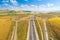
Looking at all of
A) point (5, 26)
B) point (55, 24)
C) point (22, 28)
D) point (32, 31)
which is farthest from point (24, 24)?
point (55, 24)

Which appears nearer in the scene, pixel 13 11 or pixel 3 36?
pixel 3 36

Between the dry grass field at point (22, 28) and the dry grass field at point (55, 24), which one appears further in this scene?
the dry grass field at point (55, 24)

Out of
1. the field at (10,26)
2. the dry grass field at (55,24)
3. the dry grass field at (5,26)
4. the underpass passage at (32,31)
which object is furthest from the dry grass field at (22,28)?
the dry grass field at (55,24)

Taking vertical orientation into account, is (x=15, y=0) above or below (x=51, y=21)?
above

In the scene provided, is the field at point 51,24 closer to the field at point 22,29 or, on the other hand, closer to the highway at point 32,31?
the highway at point 32,31

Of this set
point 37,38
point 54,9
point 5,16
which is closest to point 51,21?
point 54,9

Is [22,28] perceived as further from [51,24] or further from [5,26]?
[51,24]

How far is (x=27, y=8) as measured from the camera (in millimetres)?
3881

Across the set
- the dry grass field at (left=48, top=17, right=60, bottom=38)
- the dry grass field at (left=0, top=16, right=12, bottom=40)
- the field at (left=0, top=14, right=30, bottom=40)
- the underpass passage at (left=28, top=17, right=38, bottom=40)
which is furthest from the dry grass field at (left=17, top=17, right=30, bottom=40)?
the dry grass field at (left=48, top=17, right=60, bottom=38)

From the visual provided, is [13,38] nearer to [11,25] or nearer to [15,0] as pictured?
[11,25]

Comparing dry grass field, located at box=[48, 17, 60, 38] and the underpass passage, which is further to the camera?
dry grass field, located at box=[48, 17, 60, 38]

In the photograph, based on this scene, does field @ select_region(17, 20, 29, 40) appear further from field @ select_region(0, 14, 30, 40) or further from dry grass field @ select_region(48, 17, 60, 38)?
dry grass field @ select_region(48, 17, 60, 38)

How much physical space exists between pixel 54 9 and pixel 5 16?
1.30 meters

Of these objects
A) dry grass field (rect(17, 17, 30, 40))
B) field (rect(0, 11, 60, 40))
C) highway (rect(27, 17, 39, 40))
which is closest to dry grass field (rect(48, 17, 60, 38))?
field (rect(0, 11, 60, 40))
